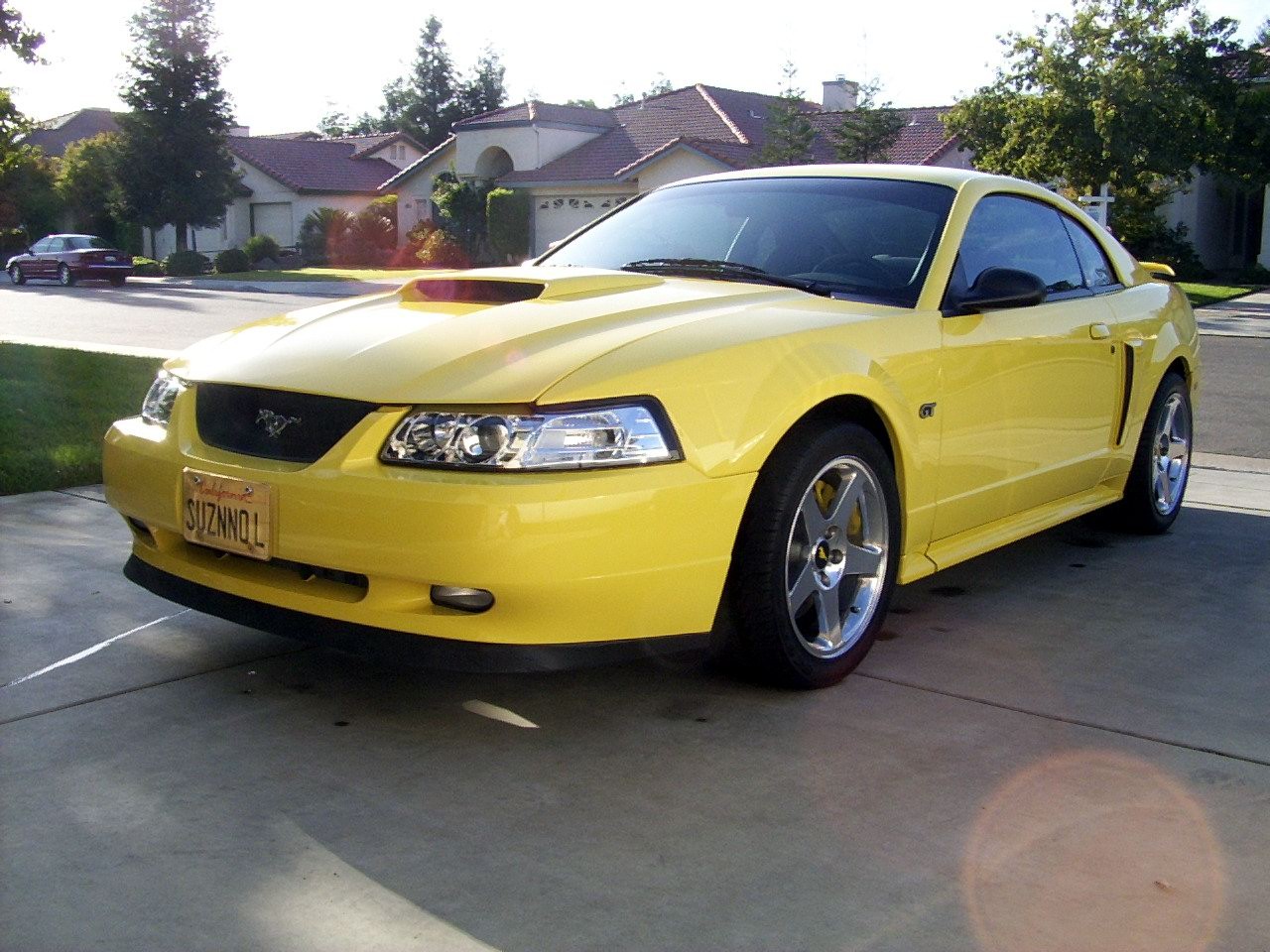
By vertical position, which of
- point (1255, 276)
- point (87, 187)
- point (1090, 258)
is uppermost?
point (87, 187)

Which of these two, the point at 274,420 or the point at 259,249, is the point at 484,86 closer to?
the point at 259,249

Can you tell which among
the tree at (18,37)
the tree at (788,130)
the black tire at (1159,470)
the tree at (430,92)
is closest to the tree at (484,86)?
the tree at (430,92)

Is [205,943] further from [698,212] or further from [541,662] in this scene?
[698,212]

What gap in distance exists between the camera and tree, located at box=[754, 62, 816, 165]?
110 ft

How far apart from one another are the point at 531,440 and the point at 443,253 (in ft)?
133

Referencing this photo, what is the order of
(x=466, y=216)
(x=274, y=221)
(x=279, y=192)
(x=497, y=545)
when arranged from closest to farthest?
(x=497, y=545)
(x=466, y=216)
(x=279, y=192)
(x=274, y=221)

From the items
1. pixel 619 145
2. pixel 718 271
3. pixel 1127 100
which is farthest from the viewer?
pixel 619 145

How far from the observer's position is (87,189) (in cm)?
5022

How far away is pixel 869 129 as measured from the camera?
33.2 m

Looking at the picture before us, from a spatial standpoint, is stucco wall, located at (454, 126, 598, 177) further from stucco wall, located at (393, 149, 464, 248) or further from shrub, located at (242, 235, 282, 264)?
shrub, located at (242, 235, 282, 264)

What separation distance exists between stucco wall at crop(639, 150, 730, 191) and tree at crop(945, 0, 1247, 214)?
10947 mm

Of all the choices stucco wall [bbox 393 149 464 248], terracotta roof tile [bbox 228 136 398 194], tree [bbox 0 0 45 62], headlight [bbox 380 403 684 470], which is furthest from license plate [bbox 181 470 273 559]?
terracotta roof tile [bbox 228 136 398 194]

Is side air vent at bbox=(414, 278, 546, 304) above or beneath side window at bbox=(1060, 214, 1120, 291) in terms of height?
beneath

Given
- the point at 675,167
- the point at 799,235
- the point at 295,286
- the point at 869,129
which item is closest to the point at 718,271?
the point at 799,235
